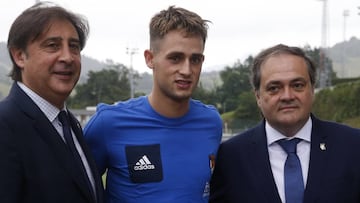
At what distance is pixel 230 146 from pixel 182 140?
41 cm

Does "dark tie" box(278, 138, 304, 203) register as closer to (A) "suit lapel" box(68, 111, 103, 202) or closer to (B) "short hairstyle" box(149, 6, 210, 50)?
(B) "short hairstyle" box(149, 6, 210, 50)

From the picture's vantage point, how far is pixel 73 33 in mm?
3320

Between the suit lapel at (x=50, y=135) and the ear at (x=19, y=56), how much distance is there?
17 centimetres

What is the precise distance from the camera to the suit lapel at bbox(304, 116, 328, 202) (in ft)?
10.9

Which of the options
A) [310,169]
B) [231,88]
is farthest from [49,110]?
[231,88]

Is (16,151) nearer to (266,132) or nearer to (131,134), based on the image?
(131,134)

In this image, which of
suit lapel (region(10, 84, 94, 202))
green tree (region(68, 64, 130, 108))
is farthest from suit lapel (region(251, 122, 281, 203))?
green tree (region(68, 64, 130, 108))

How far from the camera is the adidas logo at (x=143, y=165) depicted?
358cm

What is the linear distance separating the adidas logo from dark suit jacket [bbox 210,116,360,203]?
549mm

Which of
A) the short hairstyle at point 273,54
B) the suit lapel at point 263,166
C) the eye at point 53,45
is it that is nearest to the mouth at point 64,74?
the eye at point 53,45

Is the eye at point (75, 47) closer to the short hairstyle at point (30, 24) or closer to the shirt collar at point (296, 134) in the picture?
the short hairstyle at point (30, 24)

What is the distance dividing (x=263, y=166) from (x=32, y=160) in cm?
157

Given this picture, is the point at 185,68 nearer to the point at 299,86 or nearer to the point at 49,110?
the point at 299,86

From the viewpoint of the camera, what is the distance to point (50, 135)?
3.02 metres
